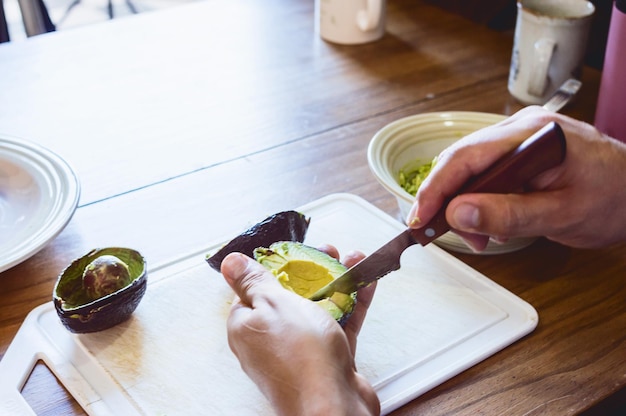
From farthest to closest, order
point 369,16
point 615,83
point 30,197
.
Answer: point 369,16, point 615,83, point 30,197

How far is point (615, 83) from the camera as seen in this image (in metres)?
1.24

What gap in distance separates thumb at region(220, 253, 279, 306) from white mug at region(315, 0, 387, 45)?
96 centimetres

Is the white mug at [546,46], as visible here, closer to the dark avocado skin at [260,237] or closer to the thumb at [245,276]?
the dark avocado skin at [260,237]

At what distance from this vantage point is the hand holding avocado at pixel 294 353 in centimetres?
70

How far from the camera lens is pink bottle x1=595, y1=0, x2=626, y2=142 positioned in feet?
3.96

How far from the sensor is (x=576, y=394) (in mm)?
828

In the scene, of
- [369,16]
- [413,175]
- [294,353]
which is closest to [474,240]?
[413,175]

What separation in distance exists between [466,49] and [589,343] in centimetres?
92

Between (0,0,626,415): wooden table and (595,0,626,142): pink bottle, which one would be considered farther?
(595,0,626,142): pink bottle

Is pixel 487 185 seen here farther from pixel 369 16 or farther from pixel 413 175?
pixel 369 16

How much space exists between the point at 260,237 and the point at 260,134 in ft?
1.39

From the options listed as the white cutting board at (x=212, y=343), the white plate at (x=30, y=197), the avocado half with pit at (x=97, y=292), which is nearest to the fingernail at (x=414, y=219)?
the white cutting board at (x=212, y=343)

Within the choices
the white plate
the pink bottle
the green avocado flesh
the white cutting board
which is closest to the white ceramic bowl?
the green avocado flesh

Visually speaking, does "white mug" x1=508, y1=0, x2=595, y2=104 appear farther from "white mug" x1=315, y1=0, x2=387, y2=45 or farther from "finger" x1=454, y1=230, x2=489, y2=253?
"finger" x1=454, y1=230, x2=489, y2=253
